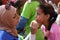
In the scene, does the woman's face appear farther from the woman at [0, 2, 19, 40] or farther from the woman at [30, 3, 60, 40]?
the woman at [0, 2, 19, 40]

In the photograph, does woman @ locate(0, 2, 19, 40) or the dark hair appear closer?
woman @ locate(0, 2, 19, 40)

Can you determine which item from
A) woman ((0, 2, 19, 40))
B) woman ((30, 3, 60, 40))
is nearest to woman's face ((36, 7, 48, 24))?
woman ((30, 3, 60, 40))

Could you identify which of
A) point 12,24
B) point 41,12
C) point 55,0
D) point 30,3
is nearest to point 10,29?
point 12,24

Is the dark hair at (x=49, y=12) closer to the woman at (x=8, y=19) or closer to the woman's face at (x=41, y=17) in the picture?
the woman's face at (x=41, y=17)

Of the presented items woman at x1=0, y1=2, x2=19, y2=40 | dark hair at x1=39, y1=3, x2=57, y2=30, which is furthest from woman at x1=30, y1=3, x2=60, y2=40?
woman at x1=0, y1=2, x2=19, y2=40

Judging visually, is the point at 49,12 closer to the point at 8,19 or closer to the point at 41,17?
the point at 41,17

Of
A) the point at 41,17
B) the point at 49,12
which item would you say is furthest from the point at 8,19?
the point at 49,12

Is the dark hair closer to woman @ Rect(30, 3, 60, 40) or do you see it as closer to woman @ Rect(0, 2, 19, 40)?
woman @ Rect(30, 3, 60, 40)

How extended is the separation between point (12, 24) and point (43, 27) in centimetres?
40

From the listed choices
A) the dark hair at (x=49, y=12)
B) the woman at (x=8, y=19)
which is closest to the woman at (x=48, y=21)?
the dark hair at (x=49, y=12)

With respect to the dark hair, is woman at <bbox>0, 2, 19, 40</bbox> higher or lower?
lower

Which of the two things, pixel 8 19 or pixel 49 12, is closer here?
pixel 8 19

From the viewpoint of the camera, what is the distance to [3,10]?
77.1 inches

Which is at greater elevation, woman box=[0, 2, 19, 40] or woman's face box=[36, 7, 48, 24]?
woman's face box=[36, 7, 48, 24]
